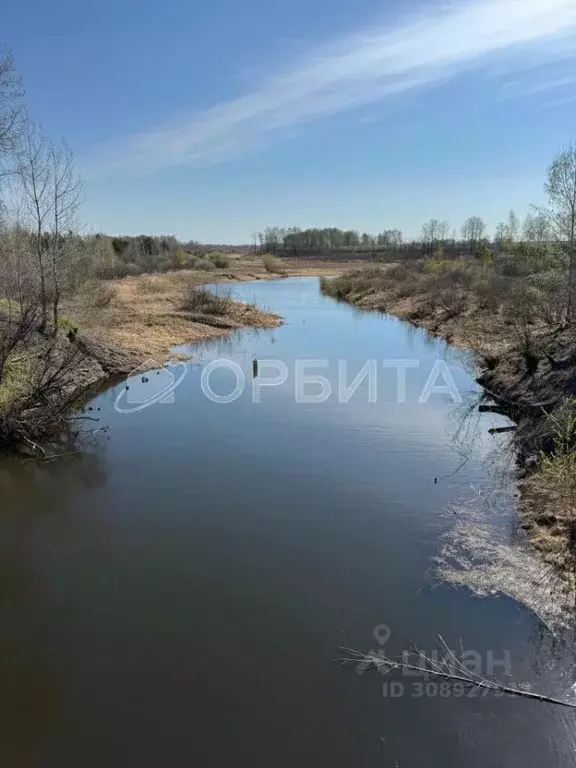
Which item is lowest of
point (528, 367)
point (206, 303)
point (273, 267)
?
point (528, 367)

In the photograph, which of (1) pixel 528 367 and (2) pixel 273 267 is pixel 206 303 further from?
(2) pixel 273 267

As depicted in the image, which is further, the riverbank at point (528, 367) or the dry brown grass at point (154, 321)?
the dry brown grass at point (154, 321)

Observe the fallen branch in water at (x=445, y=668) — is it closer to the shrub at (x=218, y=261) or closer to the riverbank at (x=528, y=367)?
the riverbank at (x=528, y=367)

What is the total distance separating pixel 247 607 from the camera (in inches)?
245

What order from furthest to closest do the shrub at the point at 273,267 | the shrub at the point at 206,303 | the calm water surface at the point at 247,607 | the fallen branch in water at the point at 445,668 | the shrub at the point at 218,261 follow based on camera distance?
1. the shrub at the point at 218,261
2. the shrub at the point at 273,267
3. the shrub at the point at 206,303
4. the fallen branch in water at the point at 445,668
5. the calm water surface at the point at 247,607

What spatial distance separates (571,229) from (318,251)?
9290 centimetres

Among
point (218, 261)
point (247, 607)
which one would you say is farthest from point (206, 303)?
point (218, 261)

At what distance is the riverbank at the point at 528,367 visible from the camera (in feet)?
25.4

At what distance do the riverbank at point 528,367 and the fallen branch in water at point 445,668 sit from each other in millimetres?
1791

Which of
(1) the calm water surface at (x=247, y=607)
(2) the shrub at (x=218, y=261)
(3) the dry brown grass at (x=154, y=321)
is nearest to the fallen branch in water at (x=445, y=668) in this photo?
(1) the calm water surface at (x=247, y=607)

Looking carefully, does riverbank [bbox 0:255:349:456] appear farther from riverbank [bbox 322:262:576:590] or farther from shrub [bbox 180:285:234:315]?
riverbank [bbox 322:262:576:590]

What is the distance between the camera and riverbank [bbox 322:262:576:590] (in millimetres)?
7742

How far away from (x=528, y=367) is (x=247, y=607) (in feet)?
35.6

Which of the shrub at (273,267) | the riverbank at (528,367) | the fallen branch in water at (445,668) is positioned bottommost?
the fallen branch in water at (445,668)
